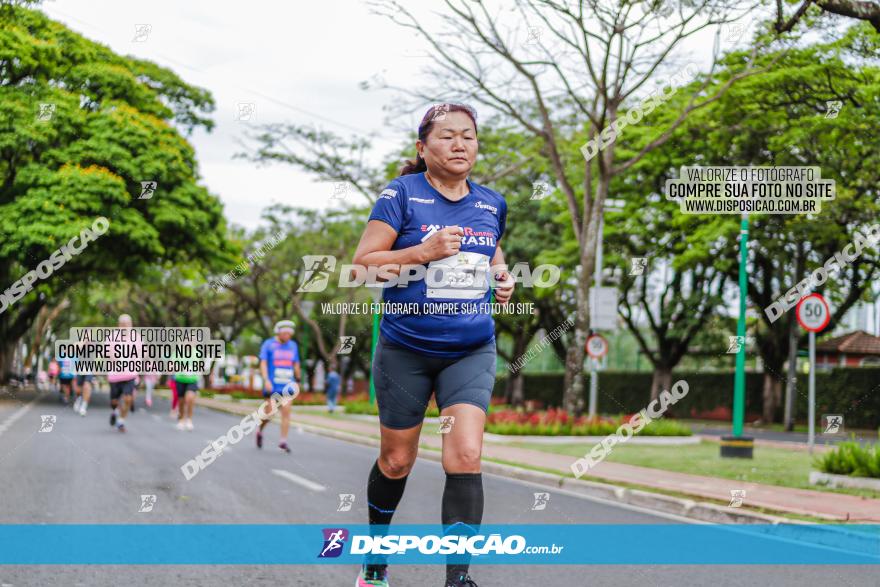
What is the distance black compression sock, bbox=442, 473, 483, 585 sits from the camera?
11.8ft

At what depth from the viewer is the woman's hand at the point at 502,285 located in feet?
12.8

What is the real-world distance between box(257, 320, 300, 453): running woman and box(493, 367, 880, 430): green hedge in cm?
1296

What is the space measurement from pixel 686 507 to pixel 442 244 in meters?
5.65

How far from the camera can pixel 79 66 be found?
29.5 m

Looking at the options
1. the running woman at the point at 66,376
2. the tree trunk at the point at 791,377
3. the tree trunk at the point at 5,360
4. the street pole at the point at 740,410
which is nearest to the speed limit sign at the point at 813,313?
the street pole at the point at 740,410

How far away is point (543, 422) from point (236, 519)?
1269cm

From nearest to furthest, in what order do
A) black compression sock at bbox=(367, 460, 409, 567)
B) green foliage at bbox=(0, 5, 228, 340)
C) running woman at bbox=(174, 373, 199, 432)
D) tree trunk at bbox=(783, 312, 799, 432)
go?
black compression sock at bbox=(367, 460, 409, 567), running woman at bbox=(174, 373, 199, 432), green foliage at bbox=(0, 5, 228, 340), tree trunk at bbox=(783, 312, 799, 432)

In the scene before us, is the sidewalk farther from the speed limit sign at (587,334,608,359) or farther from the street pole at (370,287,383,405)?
the speed limit sign at (587,334,608,359)

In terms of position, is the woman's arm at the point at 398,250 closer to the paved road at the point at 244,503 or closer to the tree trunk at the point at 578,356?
the paved road at the point at 244,503

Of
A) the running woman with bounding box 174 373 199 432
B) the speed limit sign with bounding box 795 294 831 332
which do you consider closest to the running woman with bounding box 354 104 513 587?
the speed limit sign with bounding box 795 294 831 332

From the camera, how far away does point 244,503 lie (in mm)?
7816

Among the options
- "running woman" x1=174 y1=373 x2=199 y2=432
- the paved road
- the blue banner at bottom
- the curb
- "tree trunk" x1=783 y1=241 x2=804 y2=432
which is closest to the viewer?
the paved road

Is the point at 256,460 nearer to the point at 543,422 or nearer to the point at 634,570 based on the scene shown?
the point at 634,570

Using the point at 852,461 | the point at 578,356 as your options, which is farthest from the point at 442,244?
the point at 578,356
